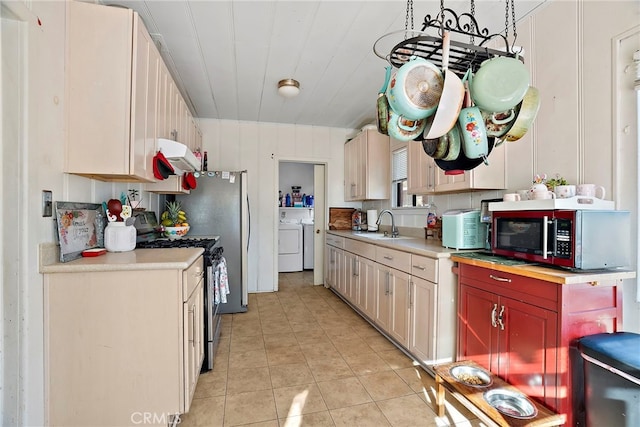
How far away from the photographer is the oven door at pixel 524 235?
61.5 inches

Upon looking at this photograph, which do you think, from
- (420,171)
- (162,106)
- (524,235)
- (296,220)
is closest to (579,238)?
(524,235)

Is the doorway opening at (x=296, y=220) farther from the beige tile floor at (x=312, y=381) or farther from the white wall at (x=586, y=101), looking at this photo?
the white wall at (x=586, y=101)

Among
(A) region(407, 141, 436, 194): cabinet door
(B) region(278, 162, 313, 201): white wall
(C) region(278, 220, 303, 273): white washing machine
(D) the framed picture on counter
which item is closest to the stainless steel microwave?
(A) region(407, 141, 436, 194): cabinet door

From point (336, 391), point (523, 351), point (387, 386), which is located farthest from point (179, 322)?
point (523, 351)

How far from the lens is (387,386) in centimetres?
204

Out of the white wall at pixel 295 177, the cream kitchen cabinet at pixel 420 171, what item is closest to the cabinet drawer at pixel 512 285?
the cream kitchen cabinet at pixel 420 171

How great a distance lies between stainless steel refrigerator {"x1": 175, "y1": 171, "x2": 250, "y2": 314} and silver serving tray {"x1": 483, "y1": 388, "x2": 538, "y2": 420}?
2675mm

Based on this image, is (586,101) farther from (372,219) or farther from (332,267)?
(332,267)

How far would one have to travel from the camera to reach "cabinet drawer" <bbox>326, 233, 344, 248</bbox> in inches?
154

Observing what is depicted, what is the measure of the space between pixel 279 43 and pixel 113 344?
227 cm

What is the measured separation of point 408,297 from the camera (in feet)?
7.81

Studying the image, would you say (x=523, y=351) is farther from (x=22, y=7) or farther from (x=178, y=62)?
(x=178, y=62)

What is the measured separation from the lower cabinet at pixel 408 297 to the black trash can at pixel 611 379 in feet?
2.69

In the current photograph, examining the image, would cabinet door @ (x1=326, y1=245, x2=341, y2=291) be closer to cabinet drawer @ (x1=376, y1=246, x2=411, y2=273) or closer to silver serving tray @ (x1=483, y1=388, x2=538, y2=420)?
cabinet drawer @ (x1=376, y1=246, x2=411, y2=273)
